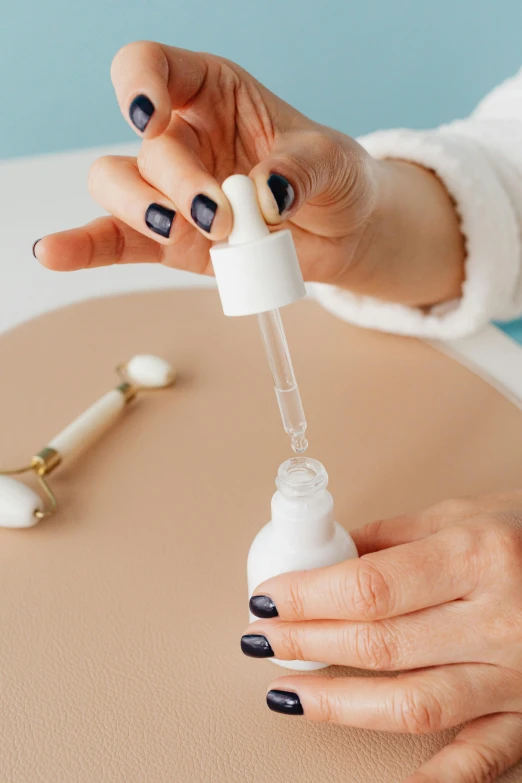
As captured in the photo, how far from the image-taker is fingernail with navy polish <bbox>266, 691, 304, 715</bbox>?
439 millimetres

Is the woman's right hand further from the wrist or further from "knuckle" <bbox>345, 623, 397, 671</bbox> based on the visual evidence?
"knuckle" <bbox>345, 623, 397, 671</bbox>

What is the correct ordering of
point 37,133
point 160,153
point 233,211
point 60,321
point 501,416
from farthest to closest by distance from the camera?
point 37,133
point 60,321
point 501,416
point 160,153
point 233,211

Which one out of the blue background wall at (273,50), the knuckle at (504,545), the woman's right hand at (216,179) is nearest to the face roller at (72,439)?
the woman's right hand at (216,179)

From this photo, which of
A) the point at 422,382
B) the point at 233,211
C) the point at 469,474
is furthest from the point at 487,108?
the point at 233,211

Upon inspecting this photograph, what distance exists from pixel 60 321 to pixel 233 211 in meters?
0.45

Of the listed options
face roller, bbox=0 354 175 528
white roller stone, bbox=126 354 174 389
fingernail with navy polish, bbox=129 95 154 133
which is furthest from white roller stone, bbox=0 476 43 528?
fingernail with navy polish, bbox=129 95 154 133

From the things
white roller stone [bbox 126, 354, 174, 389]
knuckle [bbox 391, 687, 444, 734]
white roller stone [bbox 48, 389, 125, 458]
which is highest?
white roller stone [bbox 126, 354, 174, 389]

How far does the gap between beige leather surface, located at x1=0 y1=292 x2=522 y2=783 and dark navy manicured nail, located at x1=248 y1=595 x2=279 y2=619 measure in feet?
0.14

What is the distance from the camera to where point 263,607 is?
1.51 ft

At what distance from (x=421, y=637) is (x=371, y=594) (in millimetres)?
39

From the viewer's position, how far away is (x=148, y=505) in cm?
60

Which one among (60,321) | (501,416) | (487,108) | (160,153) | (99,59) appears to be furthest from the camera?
(99,59)

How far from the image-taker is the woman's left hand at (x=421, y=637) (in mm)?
424

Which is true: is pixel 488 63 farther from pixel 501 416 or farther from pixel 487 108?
pixel 501 416
